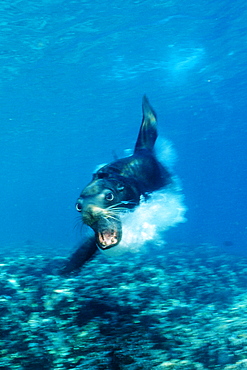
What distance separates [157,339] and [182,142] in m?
61.0

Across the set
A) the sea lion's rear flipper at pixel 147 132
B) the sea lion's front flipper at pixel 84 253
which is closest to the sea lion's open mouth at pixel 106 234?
the sea lion's front flipper at pixel 84 253

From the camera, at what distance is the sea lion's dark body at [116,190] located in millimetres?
4500

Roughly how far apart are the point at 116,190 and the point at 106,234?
0.86 m

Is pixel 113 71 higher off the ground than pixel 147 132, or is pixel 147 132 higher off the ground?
pixel 113 71

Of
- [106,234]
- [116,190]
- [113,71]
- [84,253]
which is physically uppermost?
[113,71]

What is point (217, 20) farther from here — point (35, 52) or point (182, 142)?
point (182, 142)

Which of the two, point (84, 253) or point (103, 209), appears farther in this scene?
point (84, 253)

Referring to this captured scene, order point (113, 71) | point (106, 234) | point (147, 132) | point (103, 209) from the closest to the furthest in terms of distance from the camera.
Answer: point (106, 234), point (103, 209), point (147, 132), point (113, 71)

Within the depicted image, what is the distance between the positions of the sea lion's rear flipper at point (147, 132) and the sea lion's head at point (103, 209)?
2.66 m

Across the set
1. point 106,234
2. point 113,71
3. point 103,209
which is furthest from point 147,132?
point 113,71

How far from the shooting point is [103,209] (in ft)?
15.0

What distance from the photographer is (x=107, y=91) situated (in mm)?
32125

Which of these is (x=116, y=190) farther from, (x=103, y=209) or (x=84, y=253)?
(x=84, y=253)

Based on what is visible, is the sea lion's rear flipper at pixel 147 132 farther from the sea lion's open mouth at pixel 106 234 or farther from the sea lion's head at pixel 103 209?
the sea lion's open mouth at pixel 106 234
